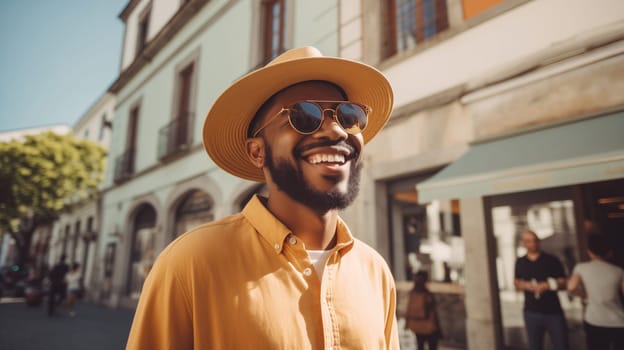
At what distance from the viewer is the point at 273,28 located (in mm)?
9430

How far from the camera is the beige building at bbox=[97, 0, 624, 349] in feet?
13.1

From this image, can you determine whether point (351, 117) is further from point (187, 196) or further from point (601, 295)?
point (187, 196)

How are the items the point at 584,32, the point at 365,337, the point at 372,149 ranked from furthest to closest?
the point at 372,149 → the point at 584,32 → the point at 365,337

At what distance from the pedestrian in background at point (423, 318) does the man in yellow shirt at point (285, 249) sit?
3527 mm

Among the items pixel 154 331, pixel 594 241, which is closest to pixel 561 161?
pixel 594 241

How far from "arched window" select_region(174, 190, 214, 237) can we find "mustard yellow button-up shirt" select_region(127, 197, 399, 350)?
28.9 feet

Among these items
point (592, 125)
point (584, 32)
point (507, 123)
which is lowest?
point (592, 125)

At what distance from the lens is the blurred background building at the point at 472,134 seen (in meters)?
4.01

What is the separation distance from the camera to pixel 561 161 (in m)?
3.46

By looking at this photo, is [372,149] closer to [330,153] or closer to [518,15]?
[518,15]

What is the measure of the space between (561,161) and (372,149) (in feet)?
10.3

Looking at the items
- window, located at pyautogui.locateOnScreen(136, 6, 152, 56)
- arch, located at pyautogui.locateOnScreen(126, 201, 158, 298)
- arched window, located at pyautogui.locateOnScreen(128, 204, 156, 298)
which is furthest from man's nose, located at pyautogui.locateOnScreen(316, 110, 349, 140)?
window, located at pyautogui.locateOnScreen(136, 6, 152, 56)

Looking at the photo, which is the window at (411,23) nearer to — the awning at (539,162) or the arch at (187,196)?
the awning at (539,162)

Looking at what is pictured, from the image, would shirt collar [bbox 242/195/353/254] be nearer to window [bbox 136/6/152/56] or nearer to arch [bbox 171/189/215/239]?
arch [bbox 171/189/215/239]
